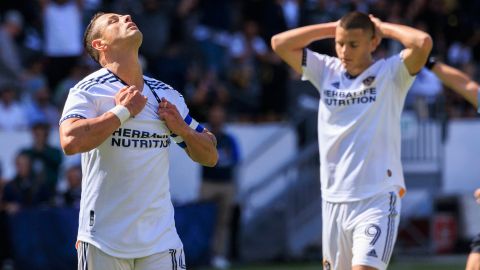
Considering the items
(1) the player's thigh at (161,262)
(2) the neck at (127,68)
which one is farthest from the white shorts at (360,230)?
(2) the neck at (127,68)

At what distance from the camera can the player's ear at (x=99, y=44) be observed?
23.0ft

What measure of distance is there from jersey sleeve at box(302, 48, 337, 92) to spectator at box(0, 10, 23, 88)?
9540 mm

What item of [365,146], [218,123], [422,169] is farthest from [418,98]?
[365,146]

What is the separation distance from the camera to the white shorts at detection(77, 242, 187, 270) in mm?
6746

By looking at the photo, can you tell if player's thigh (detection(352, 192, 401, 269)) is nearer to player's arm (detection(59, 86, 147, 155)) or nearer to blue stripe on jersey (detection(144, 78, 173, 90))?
blue stripe on jersey (detection(144, 78, 173, 90))

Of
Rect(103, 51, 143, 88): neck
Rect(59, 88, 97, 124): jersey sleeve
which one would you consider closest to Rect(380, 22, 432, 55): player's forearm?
Rect(103, 51, 143, 88): neck

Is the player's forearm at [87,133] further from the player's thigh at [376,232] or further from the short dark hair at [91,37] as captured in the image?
the player's thigh at [376,232]

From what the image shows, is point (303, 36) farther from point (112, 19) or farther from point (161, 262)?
point (161, 262)

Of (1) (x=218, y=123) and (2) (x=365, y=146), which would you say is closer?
(2) (x=365, y=146)

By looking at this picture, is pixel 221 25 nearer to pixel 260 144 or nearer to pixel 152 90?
pixel 260 144

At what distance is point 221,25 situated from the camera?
20.7 meters

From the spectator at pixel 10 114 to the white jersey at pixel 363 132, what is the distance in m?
8.88

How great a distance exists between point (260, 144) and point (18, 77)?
3974 mm

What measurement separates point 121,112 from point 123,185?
48 cm
